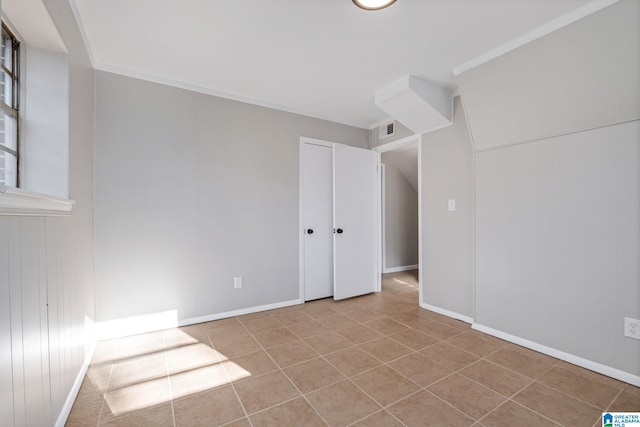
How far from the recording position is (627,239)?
1.88 meters

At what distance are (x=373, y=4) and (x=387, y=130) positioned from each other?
225cm

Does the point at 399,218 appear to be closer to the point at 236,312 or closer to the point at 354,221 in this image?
the point at 354,221

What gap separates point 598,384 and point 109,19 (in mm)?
4038

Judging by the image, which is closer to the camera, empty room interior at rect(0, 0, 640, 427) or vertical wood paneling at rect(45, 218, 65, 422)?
vertical wood paneling at rect(45, 218, 65, 422)

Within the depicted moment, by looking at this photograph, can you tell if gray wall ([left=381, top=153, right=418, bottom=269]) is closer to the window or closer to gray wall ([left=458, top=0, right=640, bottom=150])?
gray wall ([left=458, top=0, right=640, bottom=150])

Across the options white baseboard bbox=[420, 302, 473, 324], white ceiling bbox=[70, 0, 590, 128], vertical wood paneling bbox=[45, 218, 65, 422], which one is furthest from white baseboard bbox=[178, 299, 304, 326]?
white ceiling bbox=[70, 0, 590, 128]

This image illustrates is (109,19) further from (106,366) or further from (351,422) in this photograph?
(351,422)

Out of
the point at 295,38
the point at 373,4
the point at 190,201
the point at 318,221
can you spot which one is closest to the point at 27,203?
the point at 190,201

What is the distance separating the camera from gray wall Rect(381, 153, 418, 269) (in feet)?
17.9

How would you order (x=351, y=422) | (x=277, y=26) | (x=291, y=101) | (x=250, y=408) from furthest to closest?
(x=291, y=101) < (x=277, y=26) < (x=250, y=408) < (x=351, y=422)

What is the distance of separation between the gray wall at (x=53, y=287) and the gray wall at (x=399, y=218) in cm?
446

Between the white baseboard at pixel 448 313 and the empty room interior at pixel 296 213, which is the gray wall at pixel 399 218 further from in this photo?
the white baseboard at pixel 448 313

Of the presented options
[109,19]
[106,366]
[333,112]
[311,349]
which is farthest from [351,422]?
[333,112]

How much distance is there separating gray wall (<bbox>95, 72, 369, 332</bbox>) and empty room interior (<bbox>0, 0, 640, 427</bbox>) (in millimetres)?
19
